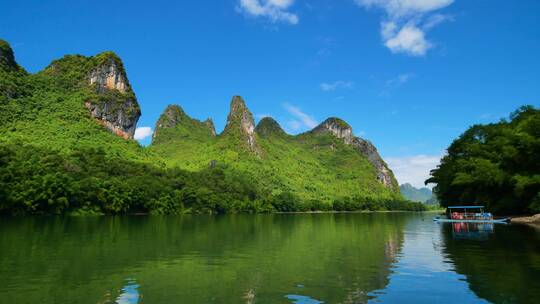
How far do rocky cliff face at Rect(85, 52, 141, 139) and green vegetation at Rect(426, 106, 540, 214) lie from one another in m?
137

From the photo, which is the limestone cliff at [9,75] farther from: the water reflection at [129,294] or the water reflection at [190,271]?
the water reflection at [129,294]

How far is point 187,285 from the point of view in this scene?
56.3ft

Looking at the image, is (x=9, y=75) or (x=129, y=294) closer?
(x=129, y=294)

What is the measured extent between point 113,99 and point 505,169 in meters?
155

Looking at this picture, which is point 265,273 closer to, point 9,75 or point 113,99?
point 9,75

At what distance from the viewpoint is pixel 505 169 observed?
66.8 metres

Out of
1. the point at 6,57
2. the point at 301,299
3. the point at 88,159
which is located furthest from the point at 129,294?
the point at 6,57

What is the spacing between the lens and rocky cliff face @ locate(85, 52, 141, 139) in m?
168

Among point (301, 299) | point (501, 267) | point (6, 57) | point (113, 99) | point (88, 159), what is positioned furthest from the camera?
point (113, 99)

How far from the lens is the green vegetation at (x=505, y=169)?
195 feet

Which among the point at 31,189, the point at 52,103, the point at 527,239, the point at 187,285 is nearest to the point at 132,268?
the point at 187,285

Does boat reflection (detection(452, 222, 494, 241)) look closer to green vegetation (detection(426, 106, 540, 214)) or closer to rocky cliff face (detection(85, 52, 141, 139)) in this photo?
green vegetation (detection(426, 106, 540, 214))

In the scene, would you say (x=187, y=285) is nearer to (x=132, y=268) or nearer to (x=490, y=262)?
(x=132, y=268)

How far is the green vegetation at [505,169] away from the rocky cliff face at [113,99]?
137m
